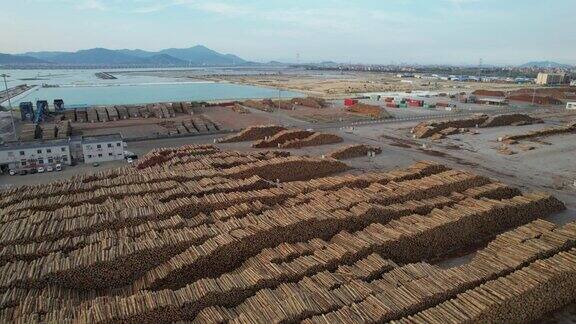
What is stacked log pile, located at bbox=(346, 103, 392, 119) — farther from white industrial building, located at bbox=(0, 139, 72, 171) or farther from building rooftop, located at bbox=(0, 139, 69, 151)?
building rooftop, located at bbox=(0, 139, 69, 151)

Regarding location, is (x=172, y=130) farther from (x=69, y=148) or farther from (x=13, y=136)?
Result: (x=13, y=136)

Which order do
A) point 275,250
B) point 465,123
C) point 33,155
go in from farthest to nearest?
point 465,123
point 33,155
point 275,250

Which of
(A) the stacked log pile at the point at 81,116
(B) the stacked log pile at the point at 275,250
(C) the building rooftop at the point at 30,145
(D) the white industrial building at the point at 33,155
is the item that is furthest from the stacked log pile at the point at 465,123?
(A) the stacked log pile at the point at 81,116

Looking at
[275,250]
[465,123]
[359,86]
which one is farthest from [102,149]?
[359,86]

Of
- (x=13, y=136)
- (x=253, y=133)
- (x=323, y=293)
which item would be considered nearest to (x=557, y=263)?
(x=323, y=293)

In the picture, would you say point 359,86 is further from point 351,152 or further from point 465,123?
point 351,152
